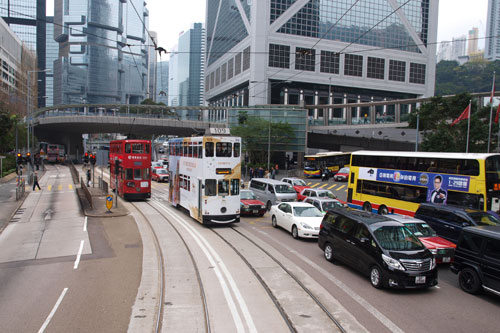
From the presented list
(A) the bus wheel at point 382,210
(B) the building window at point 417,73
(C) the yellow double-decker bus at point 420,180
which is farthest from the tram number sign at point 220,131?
(B) the building window at point 417,73

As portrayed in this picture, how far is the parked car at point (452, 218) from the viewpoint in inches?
522

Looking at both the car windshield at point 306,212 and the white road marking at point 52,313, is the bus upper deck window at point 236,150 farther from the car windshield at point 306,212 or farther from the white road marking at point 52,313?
the white road marking at point 52,313

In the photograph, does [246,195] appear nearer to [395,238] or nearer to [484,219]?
[484,219]

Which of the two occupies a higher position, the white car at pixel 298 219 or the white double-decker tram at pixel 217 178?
the white double-decker tram at pixel 217 178

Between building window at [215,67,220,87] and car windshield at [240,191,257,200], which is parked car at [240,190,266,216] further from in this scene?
building window at [215,67,220,87]

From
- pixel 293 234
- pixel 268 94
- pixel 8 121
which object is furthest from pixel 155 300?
pixel 268 94

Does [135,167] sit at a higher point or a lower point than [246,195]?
higher

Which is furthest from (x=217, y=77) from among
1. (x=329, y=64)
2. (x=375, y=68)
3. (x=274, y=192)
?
(x=274, y=192)

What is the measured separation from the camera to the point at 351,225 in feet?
37.8

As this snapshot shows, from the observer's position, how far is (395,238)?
34.3 ft

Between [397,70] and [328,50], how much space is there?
18355 millimetres

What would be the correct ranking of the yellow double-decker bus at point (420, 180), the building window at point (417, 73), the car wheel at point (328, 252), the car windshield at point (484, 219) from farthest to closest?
the building window at point (417, 73), the yellow double-decker bus at point (420, 180), the car windshield at point (484, 219), the car wheel at point (328, 252)

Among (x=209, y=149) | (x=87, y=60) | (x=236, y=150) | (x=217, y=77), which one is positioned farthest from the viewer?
(x=87, y=60)

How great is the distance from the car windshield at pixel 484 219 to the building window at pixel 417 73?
84.3 metres
